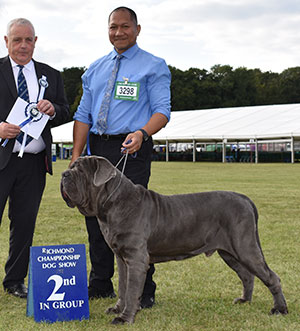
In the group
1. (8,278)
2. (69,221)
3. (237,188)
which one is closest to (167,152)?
(237,188)

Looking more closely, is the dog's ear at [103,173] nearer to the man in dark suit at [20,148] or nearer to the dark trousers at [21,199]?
the man in dark suit at [20,148]

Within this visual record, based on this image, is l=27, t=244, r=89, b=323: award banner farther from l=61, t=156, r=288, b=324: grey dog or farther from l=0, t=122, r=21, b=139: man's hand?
l=0, t=122, r=21, b=139: man's hand

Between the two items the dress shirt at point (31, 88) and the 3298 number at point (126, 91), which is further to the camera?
the dress shirt at point (31, 88)

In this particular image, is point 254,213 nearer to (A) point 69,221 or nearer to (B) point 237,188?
(A) point 69,221

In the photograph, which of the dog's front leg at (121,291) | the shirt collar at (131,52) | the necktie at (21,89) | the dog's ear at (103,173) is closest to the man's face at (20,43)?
the necktie at (21,89)

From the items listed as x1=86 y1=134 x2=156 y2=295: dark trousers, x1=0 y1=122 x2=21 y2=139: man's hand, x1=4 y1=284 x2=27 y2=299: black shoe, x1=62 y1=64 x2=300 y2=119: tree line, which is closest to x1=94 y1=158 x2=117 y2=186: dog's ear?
x1=86 y1=134 x2=156 y2=295: dark trousers

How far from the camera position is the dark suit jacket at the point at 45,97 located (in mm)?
4285

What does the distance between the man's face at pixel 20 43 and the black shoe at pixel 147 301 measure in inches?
94.3

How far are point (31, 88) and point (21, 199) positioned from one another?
1048mm

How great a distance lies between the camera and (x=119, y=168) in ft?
14.1

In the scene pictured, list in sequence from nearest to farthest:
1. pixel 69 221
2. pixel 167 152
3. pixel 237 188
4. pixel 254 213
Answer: pixel 254 213 < pixel 69 221 < pixel 237 188 < pixel 167 152

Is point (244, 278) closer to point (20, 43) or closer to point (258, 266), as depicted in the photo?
point (258, 266)

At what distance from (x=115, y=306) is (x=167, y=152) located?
37.6 m

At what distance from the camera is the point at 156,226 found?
3730 millimetres
